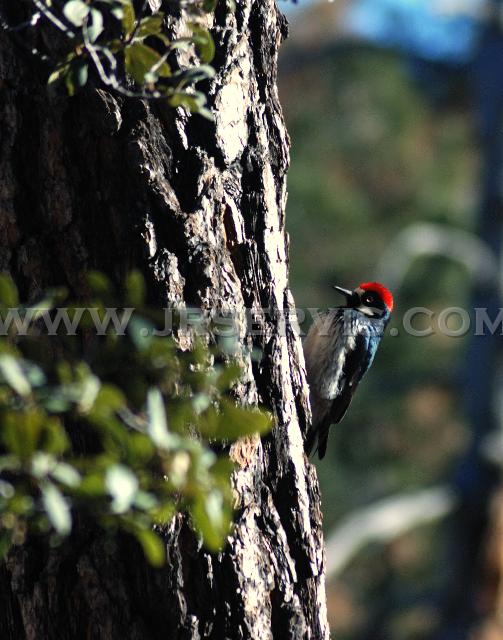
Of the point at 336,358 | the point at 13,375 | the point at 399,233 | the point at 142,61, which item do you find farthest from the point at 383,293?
the point at 399,233

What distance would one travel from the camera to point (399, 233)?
1244 cm

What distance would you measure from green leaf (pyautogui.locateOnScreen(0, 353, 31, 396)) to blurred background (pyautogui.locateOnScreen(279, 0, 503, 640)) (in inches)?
341

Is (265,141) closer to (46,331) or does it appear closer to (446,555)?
(46,331)

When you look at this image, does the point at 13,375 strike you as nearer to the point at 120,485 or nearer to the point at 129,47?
the point at 120,485

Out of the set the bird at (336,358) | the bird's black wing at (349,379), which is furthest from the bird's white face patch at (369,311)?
the bird's black wing at (349,379)

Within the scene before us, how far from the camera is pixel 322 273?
13438mm

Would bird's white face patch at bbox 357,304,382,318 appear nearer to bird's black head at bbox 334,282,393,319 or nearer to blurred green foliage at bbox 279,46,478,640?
bird's black head at bbox 334,282,393,319

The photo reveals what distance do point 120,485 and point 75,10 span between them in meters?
0.93

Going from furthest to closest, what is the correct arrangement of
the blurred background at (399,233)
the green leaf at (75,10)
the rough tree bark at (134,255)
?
the blurred background at (399,233) < the rough tree bark at (134,255) < the green leaf at (75,10)

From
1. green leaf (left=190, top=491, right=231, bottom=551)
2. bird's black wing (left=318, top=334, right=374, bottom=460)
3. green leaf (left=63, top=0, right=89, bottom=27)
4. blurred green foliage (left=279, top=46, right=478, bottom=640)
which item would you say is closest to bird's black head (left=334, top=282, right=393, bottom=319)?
bird's black wing (left=318, top=334, right=374, bottom=460)

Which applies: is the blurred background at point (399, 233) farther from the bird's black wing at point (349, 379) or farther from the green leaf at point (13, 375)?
the green leaf at point (13, 375)

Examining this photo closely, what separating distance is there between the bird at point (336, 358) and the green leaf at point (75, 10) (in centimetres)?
253

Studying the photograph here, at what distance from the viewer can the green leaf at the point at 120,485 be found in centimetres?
117

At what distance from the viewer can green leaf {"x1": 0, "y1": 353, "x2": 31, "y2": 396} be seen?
1.15 meters
